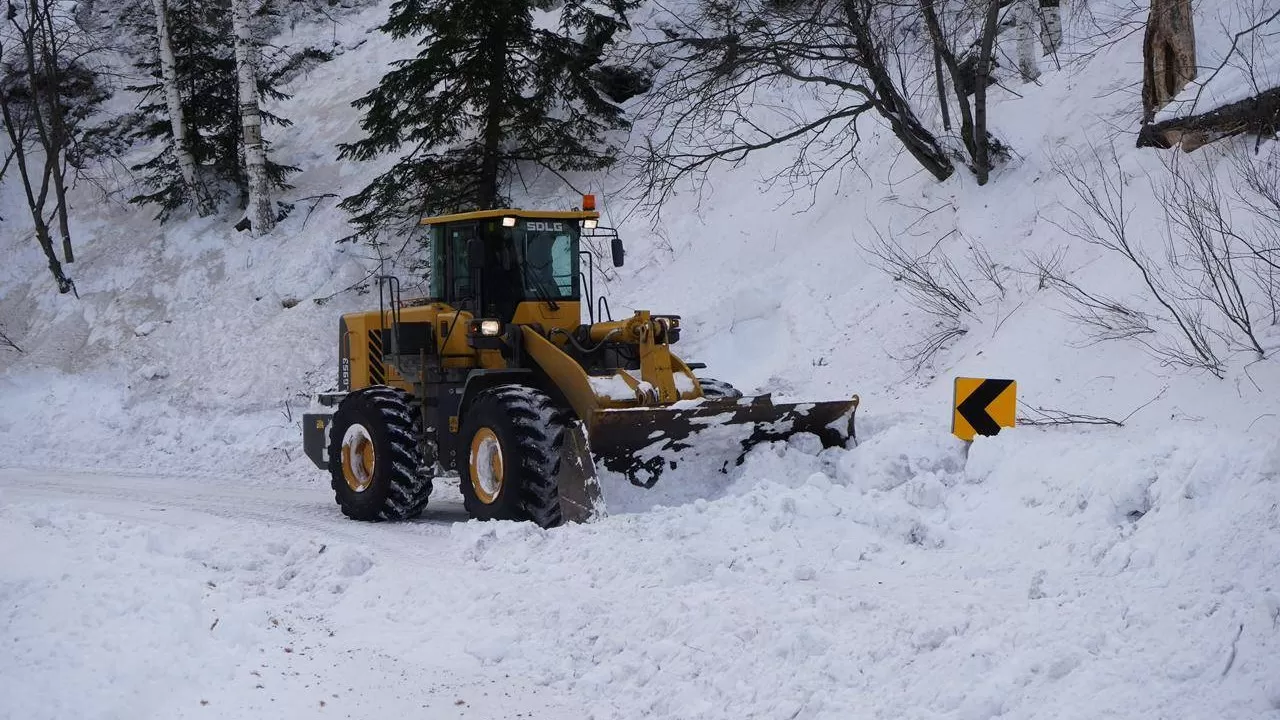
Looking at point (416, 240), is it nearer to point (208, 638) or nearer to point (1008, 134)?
point (1008, 134)

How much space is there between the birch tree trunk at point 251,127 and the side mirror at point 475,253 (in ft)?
40.0

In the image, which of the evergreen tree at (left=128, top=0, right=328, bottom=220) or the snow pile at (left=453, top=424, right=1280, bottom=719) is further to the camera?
the evergreen tree at (left=128, top=0, right=328, bottom=220)

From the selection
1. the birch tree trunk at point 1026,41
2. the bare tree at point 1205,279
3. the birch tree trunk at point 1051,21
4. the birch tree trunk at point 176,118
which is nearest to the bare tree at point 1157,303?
the bare tree at point 1205,279

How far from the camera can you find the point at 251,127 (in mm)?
20125

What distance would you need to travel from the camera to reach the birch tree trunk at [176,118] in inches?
837

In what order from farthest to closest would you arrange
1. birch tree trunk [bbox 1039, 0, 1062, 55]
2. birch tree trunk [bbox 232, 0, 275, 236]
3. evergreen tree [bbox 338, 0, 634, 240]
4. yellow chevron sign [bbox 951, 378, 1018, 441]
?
birch tree trunk [bbox 232, 0, 275, 236] < evergreen tree [bbox 338, 0, 634, 240] < birch tree trunk [bbox 1039, 0, 1062, 55] < yellow chevron sign [bbox 951, 378, 1018, 441]

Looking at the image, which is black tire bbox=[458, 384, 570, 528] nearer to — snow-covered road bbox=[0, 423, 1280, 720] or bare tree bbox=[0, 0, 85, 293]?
snow-covered road bbox=[0, 423, 1280, 720]

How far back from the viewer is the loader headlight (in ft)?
30.0

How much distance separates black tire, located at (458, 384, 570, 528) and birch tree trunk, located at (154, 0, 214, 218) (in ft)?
50.8

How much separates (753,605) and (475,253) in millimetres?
4715

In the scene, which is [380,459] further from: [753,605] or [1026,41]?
[1026,41]

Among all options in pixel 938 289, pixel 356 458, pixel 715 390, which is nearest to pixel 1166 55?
pixel 938 289

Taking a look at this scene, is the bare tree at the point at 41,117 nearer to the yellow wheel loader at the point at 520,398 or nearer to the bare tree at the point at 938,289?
the yellow wheel loader at the point at 520,398

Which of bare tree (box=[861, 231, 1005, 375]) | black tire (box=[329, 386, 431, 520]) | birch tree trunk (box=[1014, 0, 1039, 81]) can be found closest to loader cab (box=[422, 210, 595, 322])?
black tire (box=[329, 386, 431, 520])
